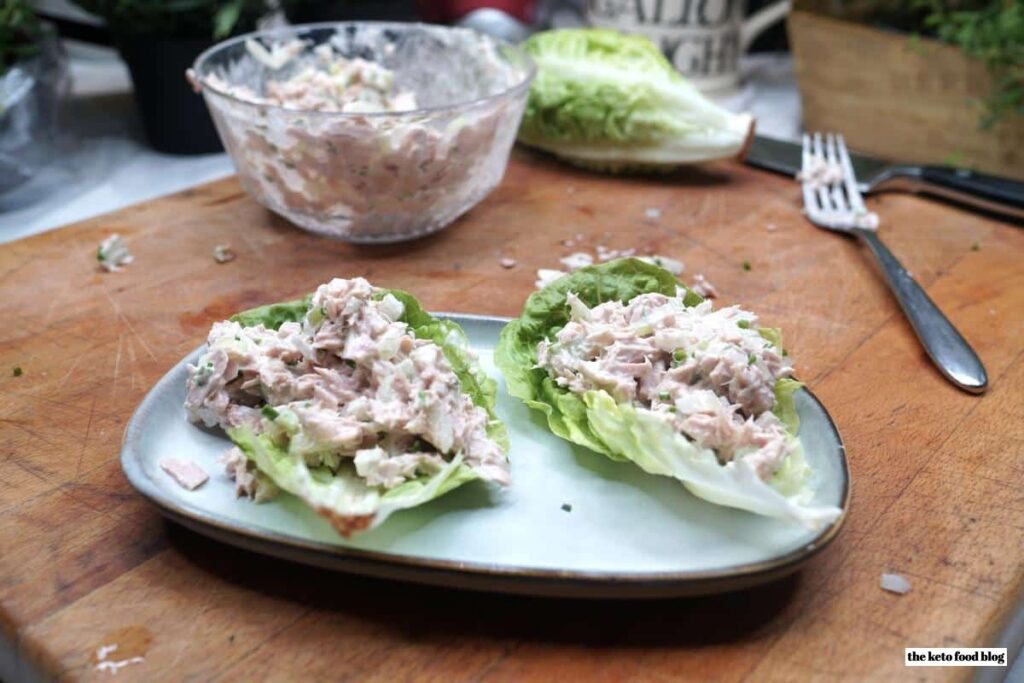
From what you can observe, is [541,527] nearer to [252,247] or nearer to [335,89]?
[252,247]

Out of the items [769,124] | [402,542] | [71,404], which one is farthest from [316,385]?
[769,124]

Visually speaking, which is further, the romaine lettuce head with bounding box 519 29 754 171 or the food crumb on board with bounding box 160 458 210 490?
the romaine lettuce head with bounding box 519 29 754 171

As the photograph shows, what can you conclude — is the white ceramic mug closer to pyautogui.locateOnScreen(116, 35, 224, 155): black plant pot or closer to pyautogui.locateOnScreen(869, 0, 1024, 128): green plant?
pyautogui.locateOnScreen(869, 0, 1024, 128): green plant

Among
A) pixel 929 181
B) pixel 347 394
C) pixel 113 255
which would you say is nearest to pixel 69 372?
pixel 113 255

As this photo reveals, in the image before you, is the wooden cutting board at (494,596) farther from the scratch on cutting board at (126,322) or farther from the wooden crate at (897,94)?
the wooden crate at (897,94)

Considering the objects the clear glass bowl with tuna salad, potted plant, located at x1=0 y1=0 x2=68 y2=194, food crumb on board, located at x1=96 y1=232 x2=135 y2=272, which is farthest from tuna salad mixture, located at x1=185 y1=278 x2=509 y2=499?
potted plant, located at x1=0 y1=0 x2=68 y2=194
